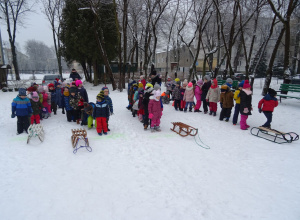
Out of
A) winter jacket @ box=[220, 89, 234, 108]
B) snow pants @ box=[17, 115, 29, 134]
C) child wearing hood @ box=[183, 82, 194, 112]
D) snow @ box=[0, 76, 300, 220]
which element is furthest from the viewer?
child wearing hood @ box=[183, 82, 194, 112]

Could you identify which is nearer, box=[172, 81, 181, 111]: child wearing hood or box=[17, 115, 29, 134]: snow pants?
box=[17, 115, 29, 134]: snow pants

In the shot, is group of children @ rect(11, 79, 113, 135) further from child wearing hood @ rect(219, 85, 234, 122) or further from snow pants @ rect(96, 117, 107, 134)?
child wearing hood @ rect(219, 85, 234, 122)

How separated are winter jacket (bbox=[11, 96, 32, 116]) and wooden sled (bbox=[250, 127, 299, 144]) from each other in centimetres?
816

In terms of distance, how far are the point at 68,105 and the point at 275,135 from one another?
26.7 feet

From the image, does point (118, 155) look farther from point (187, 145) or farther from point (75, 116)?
point (75, 116)

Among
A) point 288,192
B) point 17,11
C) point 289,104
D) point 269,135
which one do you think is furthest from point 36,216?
point 17,11

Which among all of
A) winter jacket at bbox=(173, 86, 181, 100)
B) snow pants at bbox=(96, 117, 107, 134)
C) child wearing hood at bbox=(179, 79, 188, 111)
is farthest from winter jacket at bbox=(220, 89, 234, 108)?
snow pants at bbox=(96, 117, 107, 134)

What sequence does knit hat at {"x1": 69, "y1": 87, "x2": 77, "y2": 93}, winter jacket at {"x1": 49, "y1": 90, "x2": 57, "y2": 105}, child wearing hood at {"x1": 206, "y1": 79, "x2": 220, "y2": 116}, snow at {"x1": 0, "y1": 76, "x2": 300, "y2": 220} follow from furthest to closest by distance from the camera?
winter jacket at {"x1": 49, "y1": 90, "x2": 57, "y2": 105}, child wearing hood at {"x1": 206, "y1": 79, "x2": 220, "y2": 116}, knit hat at {"x1": 69, "y1": 87, "x2": 77, "y2": 93}, snow at {"x1": 0, "y1": 76, "x2": 300, "y2": 220}

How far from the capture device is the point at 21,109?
6.43 metres

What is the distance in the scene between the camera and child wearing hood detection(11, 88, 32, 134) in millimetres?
6387

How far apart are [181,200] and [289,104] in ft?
36.0

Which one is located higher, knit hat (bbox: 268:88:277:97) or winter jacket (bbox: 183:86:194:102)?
knit hat (bbox: 268:88:277:97)

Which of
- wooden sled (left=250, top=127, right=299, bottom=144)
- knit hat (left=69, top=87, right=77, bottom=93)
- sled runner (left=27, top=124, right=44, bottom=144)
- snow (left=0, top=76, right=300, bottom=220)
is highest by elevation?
knit hat (left=69, top=87, right=77, bottom=93)

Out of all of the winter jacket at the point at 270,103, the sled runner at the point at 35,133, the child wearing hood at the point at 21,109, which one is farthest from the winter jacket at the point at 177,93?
the child wearing hood at the point at 21,109
